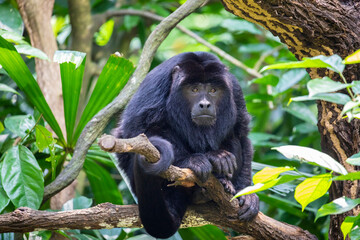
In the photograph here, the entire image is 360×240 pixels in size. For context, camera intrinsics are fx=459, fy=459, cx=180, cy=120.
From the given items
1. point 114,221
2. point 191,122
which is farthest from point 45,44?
point 114,221

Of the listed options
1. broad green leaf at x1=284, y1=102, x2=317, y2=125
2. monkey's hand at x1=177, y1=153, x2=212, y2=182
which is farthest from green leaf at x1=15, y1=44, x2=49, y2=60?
broad green leaf at x1=284, y1=102, x2=317, y2=125

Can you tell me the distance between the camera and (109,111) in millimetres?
2902

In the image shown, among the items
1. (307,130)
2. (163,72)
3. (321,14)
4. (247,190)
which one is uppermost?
(321,14)

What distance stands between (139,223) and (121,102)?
864 mm

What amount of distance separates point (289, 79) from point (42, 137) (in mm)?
2084

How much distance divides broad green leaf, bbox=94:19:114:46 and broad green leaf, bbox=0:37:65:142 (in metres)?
2.59

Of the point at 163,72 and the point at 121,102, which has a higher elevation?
the point at 163,72

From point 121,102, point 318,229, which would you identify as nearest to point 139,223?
point 121,102

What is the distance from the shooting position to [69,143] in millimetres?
3012

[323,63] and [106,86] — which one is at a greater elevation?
[323,63]

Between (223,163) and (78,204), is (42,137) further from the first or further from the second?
(223,163)

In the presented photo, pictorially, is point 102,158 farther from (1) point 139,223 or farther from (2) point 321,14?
(2) point 321,14

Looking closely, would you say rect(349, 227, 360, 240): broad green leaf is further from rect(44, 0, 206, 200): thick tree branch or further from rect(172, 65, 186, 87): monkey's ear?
rect(44, 0, 206, 200): thick tree branch

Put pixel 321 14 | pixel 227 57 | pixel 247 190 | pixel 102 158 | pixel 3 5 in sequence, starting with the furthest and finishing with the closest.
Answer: pixel 227 57, pixel 3 5, pixel 102 158, pixel 321 14, pixel 247 190
